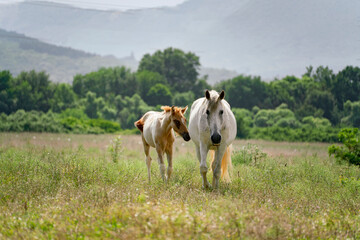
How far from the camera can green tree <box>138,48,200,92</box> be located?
82312 millimetres

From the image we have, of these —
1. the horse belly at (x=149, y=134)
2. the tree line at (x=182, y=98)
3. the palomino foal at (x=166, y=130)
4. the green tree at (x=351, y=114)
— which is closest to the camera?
the palomino foal at (x=166, y=130)

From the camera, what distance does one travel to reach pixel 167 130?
9.95 m

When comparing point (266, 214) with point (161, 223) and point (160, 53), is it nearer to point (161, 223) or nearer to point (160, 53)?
point (161, 223)

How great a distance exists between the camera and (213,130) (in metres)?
8.26

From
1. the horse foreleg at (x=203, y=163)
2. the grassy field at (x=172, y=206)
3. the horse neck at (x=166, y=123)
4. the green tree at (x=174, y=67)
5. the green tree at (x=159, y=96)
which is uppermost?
the green tree at (x=174, y=67)

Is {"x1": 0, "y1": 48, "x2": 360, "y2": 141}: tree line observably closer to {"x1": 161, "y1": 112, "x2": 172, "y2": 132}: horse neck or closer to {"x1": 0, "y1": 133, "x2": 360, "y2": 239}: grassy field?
{"x1": 0, "y1": 133, "x2": 360, "y2": 239}: grassy field

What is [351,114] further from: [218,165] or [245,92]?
[218,165]

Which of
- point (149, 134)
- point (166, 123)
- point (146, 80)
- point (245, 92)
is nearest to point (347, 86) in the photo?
point (245, 92)

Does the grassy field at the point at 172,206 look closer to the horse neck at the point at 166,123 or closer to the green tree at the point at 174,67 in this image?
the horse neck at the point at 166,123

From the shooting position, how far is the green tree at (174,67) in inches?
3241

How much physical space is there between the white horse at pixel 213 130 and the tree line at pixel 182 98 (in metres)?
24.6

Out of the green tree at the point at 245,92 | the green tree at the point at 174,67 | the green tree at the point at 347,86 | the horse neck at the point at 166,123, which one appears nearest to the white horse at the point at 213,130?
the horse neck at the point at 166,123

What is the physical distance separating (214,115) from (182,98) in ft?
199

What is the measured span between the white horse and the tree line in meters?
24.6
